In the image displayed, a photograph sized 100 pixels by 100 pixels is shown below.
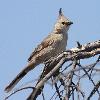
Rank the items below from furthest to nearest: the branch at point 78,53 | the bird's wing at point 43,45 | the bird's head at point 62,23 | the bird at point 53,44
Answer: the bird's head at point 62,23 → the bird's wing at point 43,45 → the bird at point 53,44 → the branch at point 78,53

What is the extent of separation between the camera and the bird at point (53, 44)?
6.53 meters

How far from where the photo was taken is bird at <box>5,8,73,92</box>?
257 inches

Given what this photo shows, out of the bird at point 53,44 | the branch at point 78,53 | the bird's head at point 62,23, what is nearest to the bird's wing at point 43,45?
the bird at point 53,44

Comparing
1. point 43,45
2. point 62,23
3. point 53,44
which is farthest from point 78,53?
point 62,23

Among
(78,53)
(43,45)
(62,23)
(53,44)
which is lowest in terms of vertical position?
(78,53)

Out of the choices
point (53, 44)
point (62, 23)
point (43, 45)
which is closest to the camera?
point (53, 44)

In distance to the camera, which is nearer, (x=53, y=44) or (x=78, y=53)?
(x=78, y=53)

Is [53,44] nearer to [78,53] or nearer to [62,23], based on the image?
[62,23]

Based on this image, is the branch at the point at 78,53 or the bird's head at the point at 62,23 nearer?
the branch at the point at 78,53

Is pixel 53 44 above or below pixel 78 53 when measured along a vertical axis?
above

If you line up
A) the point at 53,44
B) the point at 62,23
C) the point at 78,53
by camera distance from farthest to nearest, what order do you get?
the point at 62,23, the point at 53,44, the point at 78,53

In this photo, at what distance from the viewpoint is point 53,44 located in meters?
6.77

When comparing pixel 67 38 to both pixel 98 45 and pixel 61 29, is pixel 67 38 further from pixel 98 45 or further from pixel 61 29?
pixel 98 45

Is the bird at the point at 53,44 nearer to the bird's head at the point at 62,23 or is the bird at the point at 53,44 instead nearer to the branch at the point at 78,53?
the bird's head at the point at 62,23
